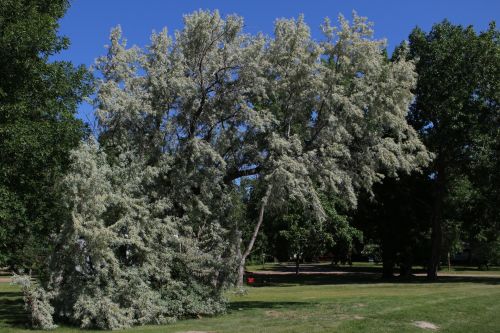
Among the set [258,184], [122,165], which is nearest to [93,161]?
[122,165]

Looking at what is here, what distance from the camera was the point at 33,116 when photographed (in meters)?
15.0

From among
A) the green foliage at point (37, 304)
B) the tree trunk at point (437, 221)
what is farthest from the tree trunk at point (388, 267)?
the green foliage at point (37, 304)

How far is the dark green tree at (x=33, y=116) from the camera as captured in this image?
536 inches

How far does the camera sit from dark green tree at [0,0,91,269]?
1361 cm

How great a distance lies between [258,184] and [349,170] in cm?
320

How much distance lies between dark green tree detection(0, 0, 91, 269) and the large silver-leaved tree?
3.56ft

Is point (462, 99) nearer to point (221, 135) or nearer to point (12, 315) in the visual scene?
point (221, 135)

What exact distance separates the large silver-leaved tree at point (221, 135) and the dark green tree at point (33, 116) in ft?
3.56

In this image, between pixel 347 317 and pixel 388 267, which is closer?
pixel 347 317

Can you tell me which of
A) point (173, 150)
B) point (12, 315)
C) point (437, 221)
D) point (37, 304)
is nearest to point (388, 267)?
point (437, 221)

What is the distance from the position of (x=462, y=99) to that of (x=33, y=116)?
89.8 ft

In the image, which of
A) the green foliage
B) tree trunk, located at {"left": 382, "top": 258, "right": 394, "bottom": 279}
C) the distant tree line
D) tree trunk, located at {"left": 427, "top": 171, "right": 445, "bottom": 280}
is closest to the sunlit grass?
the green foliage

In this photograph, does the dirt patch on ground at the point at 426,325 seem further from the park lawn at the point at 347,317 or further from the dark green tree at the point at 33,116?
the dark green tree at the point at 33,116

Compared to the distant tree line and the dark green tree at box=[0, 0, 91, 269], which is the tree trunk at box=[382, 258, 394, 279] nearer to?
the distant tree line
